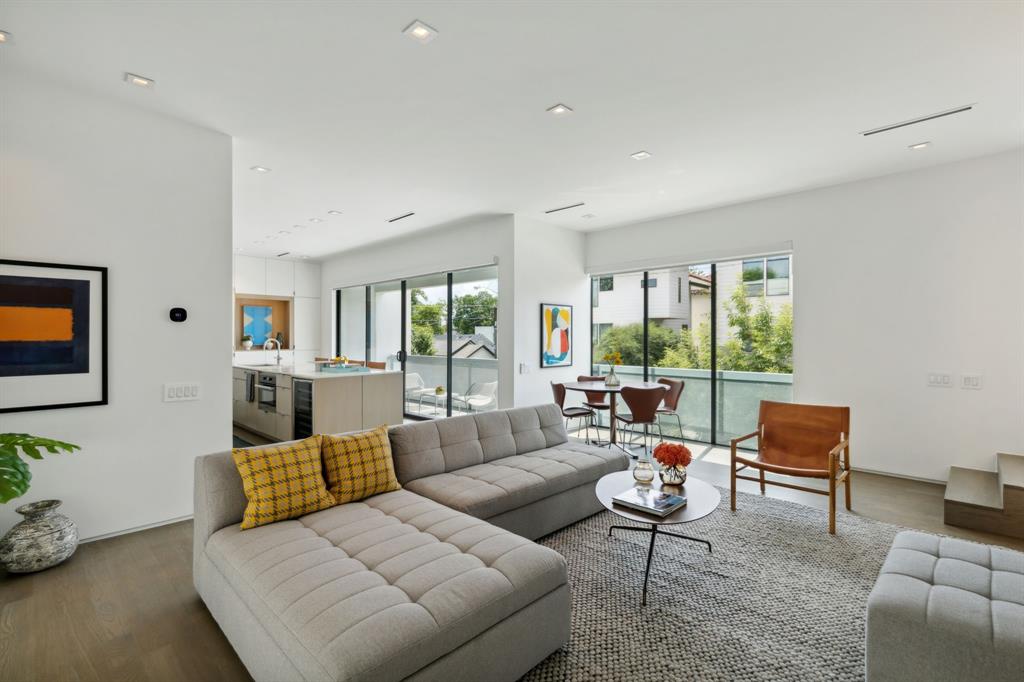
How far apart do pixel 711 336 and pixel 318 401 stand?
15.4 ft

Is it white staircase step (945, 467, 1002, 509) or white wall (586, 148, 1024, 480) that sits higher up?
white wall (586, 148, 1024, 480)

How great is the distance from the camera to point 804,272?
508 cm

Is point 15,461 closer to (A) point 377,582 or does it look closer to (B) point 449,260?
(A) point 377,582

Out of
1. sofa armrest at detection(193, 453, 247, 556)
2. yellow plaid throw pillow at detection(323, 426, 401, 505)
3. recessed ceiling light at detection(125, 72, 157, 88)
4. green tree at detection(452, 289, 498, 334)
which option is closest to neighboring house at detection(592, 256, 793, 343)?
green tree at detection(452, 289, 498, 334)

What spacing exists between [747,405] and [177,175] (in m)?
6.05

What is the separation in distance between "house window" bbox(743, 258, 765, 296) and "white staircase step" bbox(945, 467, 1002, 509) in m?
2.43

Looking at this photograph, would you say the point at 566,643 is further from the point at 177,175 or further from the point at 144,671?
the point at 177,175

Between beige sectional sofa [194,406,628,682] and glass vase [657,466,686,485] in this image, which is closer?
beige sectional sofa [194,406,628,682]

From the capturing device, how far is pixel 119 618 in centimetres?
228

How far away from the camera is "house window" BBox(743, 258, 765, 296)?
5512 mm

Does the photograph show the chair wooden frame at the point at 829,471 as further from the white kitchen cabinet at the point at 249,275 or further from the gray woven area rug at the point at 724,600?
the white kitchen cabinet at the point at 249,275

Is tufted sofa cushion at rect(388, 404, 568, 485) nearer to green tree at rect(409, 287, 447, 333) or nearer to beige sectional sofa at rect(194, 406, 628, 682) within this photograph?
beige sectional sofa at rect(194, 406, 628, 682)

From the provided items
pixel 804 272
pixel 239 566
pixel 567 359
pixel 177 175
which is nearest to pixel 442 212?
pixel 567 359

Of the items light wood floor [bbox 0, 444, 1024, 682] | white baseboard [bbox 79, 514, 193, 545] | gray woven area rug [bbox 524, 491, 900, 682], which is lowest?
gray woven area rug [bbox 524, 491, 900, 682]
